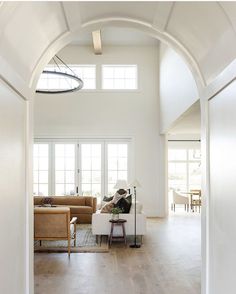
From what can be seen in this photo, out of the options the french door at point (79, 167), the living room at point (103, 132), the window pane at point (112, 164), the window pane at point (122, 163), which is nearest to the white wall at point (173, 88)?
the living room at point (103, 132)

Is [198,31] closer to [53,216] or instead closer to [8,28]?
[8,28]

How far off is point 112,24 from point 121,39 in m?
7.86

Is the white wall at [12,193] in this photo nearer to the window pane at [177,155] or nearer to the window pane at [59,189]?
the window pane at [59,189]

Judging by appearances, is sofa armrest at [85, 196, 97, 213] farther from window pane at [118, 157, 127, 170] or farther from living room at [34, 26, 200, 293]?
window pane at [118, 157, 127, 170]

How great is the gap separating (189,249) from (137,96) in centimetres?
570

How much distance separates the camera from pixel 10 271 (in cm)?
234

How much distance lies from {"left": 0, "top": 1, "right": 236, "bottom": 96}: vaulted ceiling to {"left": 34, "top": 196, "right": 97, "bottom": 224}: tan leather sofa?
6.47m

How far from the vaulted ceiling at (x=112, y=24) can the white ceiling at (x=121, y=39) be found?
7.38 meters

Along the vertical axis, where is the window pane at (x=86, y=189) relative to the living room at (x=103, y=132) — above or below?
below

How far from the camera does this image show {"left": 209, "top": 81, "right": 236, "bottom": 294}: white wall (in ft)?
7.08

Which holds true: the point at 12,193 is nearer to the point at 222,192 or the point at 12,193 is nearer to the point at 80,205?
the point at 222,192

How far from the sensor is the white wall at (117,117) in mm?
10648

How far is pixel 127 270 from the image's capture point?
4.98 m

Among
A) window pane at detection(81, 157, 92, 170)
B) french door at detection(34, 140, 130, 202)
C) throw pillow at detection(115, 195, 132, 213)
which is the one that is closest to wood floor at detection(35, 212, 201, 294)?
throw pillow at detection(115, 195, 132, 213)
